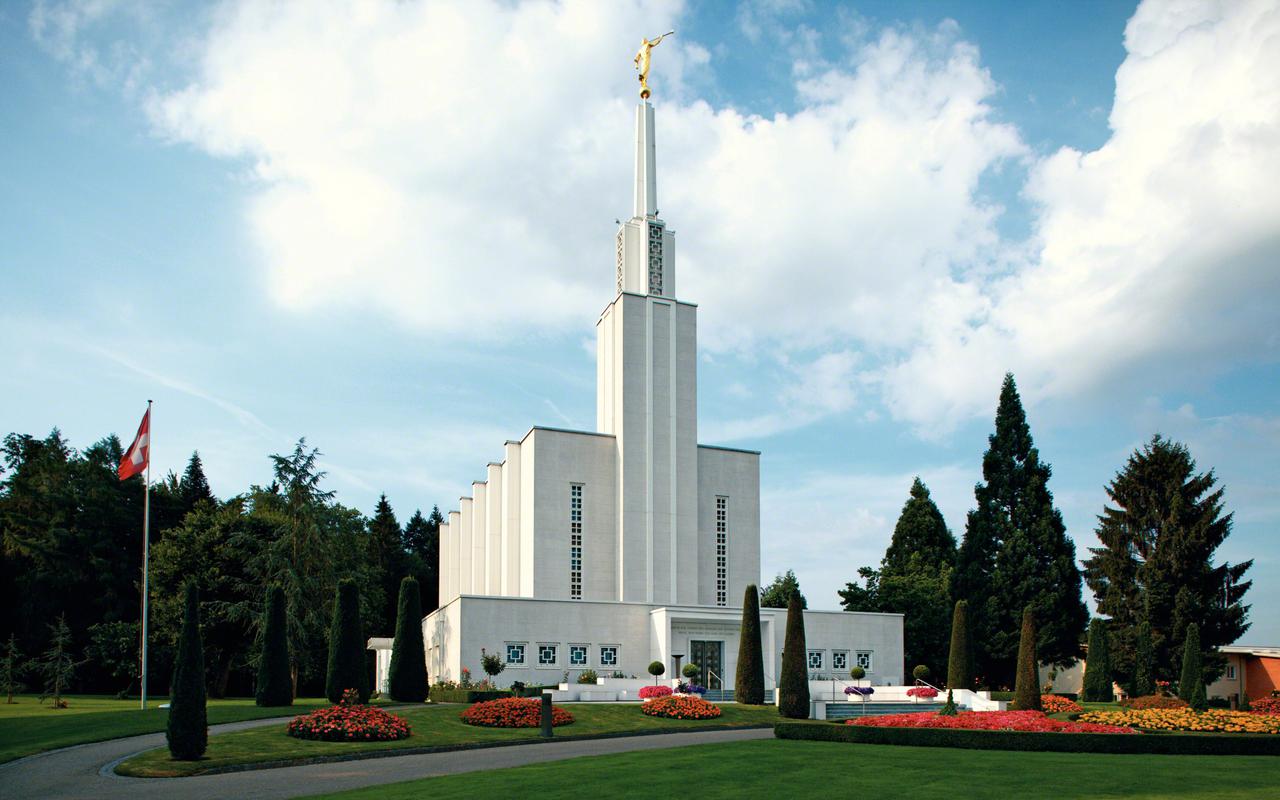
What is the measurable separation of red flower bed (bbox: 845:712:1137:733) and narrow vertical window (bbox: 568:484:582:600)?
24584mm

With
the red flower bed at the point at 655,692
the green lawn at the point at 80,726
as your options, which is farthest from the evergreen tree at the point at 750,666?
the green lawn at the point at 80,726

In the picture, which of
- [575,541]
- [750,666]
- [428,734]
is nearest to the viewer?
[428,734]

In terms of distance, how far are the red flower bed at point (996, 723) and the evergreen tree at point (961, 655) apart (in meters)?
13.7

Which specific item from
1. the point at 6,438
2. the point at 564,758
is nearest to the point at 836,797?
the point at 564,758

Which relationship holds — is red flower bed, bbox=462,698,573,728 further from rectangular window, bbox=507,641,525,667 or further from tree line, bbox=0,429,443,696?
tree line, bbox=0,429,443,696

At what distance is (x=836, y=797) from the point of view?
1395 centimetres

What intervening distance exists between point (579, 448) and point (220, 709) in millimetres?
20726

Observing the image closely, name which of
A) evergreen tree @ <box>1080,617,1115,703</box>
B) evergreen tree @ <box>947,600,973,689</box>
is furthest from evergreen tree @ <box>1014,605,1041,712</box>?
evergreen tree @ <box>1080,617,1115,703</box>

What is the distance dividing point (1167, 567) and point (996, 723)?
25.6m

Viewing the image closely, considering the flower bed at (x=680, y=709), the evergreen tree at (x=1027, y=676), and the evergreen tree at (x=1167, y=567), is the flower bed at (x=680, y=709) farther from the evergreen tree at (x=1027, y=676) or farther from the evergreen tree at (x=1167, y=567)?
the evergreen tree at (x=1167, y=567)

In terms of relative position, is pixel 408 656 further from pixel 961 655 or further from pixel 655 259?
pixel 655 259

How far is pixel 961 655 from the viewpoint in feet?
126

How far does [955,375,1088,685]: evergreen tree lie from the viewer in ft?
164

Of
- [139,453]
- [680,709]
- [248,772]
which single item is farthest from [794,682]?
[139,453]
